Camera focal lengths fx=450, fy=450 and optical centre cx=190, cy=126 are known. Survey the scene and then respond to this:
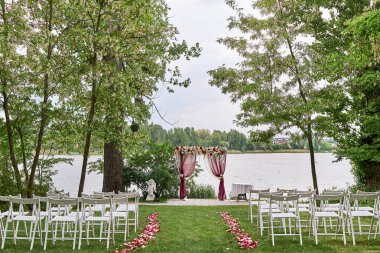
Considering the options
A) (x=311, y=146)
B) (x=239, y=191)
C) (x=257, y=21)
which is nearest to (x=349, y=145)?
(x=311, y=146)

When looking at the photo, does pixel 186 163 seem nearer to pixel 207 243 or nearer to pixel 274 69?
pixel 274 69

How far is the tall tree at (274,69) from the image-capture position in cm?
1611

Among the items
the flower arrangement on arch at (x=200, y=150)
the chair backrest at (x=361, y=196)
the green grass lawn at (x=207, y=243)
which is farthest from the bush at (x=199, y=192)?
the chair backrest at (x=361, y=196)

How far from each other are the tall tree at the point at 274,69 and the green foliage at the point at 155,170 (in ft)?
11.4

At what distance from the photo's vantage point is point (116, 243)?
8.09 meters

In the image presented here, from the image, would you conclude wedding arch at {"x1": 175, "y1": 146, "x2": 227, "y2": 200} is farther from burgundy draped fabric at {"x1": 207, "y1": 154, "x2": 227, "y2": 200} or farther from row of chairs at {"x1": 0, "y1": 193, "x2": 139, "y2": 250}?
row of chairs at {"x1": 0, "y1": 193, "x2": 139, "y2": 250}

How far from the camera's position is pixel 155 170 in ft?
58.9

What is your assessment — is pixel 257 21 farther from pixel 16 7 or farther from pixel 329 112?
pixel 16 7

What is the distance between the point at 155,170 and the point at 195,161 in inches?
64.7

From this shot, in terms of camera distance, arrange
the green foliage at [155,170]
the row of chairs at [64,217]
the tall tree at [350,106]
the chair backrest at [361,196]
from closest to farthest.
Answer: the row of chairs at [64,217] → the chair backrest at [361,196] → the tall tree at [350,106] → the green foliage at [155,170]

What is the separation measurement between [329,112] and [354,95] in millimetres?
1061

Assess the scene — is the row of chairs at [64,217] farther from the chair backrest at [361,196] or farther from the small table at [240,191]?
the small table at [240,191]

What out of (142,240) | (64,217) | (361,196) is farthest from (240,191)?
(64,217)

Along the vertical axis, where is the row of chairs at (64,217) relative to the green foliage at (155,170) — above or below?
below
